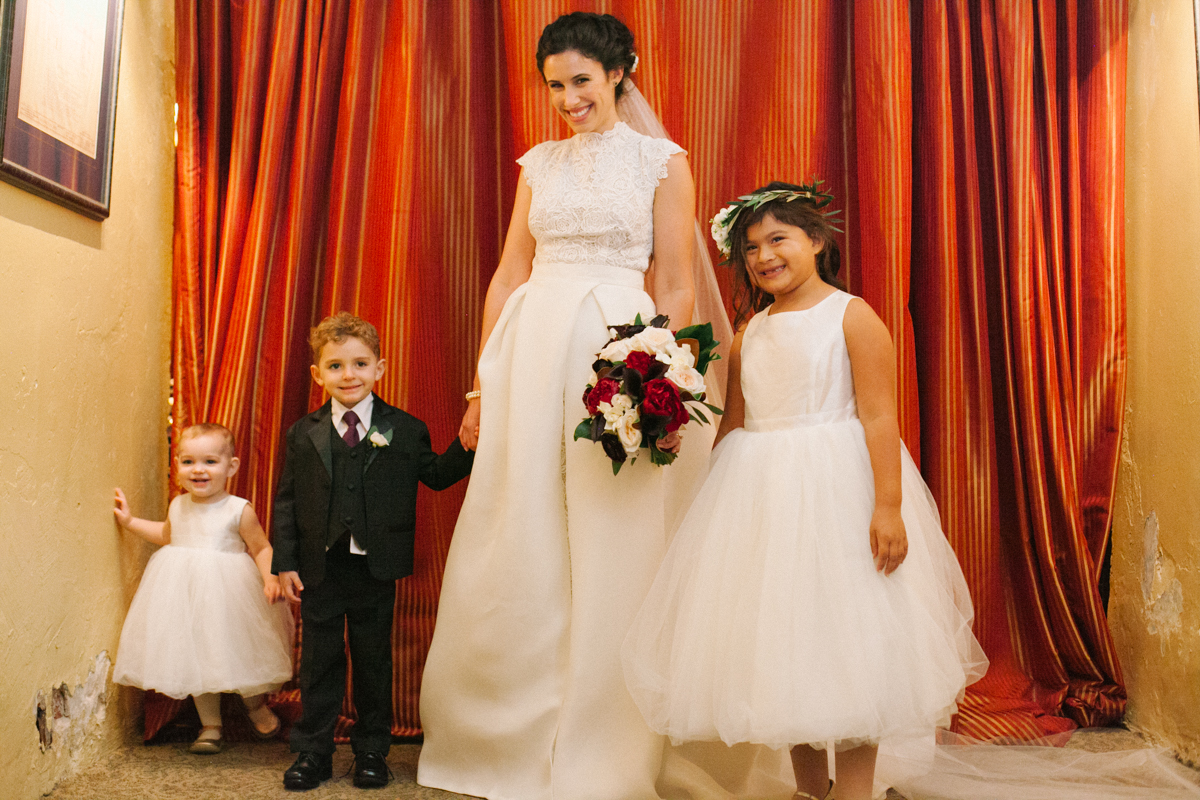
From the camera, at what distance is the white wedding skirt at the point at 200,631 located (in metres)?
2.51

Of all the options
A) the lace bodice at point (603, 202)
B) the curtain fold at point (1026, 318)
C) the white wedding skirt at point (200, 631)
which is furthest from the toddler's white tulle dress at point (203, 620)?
the curtain fold at point (1026, 318)

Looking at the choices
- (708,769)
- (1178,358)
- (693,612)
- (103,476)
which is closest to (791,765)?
(708,769)

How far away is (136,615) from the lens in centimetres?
258

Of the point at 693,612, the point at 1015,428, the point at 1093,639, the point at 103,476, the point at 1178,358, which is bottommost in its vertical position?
the point at 1093,639

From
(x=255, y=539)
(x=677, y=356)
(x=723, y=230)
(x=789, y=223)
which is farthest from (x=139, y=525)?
(x=789, y=223)

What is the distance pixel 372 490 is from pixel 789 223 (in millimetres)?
1305

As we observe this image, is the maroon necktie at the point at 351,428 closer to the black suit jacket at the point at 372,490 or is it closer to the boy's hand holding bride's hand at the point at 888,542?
the black suit jacket at the point at 372,490

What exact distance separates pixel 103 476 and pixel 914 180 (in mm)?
2668

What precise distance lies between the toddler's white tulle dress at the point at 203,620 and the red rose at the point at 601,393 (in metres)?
1.28

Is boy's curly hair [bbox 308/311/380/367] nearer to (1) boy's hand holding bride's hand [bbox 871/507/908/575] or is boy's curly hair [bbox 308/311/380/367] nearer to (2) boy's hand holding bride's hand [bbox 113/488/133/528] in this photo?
(2) boy's hand holding bride's hand [bbox 113/488/133/528]

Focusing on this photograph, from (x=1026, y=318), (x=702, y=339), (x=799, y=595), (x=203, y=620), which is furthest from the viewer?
(x=1026, y=318)

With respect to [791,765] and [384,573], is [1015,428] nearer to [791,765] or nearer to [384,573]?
[791,765]

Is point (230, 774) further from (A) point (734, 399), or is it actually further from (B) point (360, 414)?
(A) point (734, 399)

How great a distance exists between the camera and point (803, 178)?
299cm
